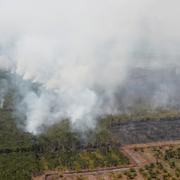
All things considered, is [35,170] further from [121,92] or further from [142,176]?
[121,92]

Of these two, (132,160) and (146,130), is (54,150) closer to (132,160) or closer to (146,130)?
(132,160)

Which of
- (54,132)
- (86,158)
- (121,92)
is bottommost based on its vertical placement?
(86,158)

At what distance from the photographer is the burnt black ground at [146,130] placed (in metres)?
66.0

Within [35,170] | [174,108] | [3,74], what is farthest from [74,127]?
[3,74]

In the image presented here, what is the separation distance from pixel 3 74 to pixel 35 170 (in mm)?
55271

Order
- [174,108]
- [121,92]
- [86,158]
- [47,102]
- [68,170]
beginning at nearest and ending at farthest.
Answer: [68,170]
[86,158]
[47,102]
[174,108]
[121,92]

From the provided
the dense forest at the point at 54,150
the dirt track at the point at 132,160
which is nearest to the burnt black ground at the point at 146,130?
the dirt track at the point at 132,160

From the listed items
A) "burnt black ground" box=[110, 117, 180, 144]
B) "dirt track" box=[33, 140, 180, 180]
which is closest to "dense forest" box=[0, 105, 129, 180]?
"dirt track" box=[33, 140, 180, 180]

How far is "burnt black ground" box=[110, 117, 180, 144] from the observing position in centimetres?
6604

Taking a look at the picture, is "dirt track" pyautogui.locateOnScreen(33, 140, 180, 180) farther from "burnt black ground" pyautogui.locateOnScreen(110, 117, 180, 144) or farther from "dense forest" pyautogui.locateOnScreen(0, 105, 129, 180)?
"burnt black ground" pyautogui.locateOnScreen(110, 117, 180, 144)

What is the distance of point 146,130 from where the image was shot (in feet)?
229

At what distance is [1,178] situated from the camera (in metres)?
50.0

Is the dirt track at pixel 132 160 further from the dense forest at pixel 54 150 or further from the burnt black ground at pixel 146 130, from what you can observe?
the burnt black ground at pixel 146 130

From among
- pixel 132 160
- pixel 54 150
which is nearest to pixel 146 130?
pixel 132 160
